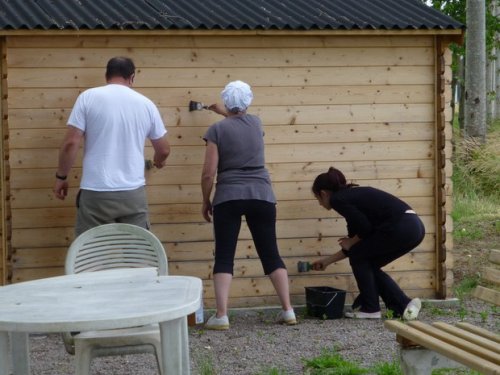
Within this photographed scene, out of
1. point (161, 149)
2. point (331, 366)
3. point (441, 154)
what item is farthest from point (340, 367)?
point (441, 154)

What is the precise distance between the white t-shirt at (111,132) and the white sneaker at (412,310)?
2.31 metres

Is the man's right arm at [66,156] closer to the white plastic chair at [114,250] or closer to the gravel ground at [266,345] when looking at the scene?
the gravel ground at [266,345]

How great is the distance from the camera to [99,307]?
4.15 metres

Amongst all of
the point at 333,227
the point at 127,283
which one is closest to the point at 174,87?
the point at 333,227

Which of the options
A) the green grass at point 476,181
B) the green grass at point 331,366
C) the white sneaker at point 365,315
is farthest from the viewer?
the green grass at point 476,181

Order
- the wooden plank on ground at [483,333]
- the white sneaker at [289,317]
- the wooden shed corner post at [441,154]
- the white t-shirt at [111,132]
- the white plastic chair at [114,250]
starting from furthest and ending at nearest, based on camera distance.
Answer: the wooden shed corner post at [441,154] → the white sneaker at [289,317] → the white t-shirt at [111,132] → the white plastic chair at [114,250] → the wooden plank on ground at [483,333]

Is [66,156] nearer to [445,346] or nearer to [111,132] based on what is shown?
[111,132]

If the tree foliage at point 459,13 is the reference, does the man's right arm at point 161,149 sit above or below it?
below

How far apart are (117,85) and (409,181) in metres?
2.75

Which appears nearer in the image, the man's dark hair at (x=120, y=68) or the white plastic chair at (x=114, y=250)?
the white plastic chair at (x=114, y=250)

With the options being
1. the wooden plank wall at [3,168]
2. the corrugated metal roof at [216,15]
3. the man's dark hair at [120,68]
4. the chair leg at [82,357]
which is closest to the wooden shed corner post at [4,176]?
the wooden plank wall at [3,168]

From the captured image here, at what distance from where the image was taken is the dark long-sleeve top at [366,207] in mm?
8008

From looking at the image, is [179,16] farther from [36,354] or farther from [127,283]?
[127,283]

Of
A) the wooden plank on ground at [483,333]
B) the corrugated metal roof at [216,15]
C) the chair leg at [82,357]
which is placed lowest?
the chair leg at [82,357]
